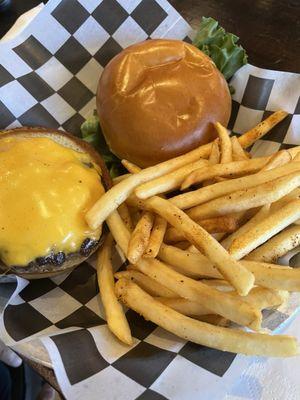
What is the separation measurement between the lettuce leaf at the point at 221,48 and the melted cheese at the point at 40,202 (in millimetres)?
826

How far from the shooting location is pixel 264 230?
3.99 feet

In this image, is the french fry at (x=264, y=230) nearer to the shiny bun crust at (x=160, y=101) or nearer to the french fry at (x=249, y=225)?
the french fry at (x=249, y=225)

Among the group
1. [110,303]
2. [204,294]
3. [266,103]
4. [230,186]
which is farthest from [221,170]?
[266,103]

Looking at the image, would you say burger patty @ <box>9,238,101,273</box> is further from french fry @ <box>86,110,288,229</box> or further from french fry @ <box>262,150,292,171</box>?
french fry @ <box>262,150,292,171</box>

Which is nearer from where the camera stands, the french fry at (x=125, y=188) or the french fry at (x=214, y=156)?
the french fry at (x=125, y=188)

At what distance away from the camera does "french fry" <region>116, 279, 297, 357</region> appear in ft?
3.61

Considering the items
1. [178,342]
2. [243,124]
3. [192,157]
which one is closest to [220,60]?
[243,124]

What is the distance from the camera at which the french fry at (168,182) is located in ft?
4.33

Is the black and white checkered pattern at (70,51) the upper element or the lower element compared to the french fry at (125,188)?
upper

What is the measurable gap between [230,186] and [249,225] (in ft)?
0.40

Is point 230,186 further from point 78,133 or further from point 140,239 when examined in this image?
point 78,133

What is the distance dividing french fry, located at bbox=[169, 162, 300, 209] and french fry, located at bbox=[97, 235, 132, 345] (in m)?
0.31

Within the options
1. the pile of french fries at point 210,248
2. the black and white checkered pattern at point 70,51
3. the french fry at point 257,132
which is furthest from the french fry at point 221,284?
the black and white checkered pattern at point 70,51

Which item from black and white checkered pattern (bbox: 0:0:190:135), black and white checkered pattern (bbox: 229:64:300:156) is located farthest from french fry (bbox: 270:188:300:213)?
black and white checkered pattern (bbox: 0:0:190:135)
